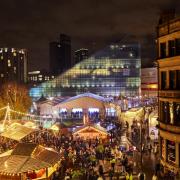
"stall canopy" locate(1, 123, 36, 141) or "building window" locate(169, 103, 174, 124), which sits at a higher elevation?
"building window" locate(169, 103, 174, 124)

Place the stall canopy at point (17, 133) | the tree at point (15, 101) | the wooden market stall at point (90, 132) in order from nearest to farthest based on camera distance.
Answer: the stall canopy at point (17, 133), the wooden market stall at point (90, 132), the tree at point (15, 101)

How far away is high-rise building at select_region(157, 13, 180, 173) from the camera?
91.9ft

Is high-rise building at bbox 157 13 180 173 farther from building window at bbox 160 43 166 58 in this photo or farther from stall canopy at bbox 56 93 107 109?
stall canopy at bbox 56 93 107 109

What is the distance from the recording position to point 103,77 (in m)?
116

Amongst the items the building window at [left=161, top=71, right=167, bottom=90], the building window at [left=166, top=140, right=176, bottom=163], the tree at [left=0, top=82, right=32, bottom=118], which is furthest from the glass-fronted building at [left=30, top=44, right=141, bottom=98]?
the building window at [left=166, top=140, right=176, bottom=163]

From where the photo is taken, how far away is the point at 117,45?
12281cm

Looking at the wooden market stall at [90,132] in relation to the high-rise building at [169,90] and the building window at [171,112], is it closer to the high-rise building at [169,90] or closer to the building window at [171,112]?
the high-rise building at [169,90]

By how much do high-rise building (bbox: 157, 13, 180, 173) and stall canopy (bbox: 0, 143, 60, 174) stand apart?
10.4 m

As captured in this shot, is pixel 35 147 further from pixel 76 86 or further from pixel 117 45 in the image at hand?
pixel 117 45

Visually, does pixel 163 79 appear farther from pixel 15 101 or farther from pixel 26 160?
pixel 15 101

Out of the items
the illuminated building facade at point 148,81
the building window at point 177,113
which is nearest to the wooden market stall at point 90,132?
the building window at point 177,113

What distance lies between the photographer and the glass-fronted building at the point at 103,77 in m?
113

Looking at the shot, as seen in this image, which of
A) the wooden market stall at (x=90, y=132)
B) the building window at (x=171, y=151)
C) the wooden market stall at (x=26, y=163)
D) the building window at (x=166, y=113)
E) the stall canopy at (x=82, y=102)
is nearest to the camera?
the wooden market stall at (x=26, y=163)

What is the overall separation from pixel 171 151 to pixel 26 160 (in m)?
12.9
